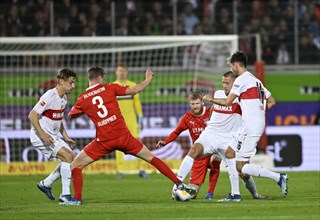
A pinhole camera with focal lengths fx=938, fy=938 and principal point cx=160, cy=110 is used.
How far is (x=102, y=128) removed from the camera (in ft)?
43.0

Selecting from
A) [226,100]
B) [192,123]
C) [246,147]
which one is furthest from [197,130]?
[226,100]

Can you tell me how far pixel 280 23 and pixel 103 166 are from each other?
7.42 m

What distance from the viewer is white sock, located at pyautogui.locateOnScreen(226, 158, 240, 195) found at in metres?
13.3

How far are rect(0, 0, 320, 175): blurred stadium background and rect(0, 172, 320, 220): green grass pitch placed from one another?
3384mm

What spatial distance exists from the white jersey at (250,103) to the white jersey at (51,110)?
2.89 meters

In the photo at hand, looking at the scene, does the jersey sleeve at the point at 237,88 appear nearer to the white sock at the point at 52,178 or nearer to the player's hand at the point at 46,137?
the player's hand at the point at 46,137

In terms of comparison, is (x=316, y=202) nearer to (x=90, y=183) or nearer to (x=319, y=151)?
(x=90, y=183)

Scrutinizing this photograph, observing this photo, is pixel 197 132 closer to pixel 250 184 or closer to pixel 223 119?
pixel 223 119

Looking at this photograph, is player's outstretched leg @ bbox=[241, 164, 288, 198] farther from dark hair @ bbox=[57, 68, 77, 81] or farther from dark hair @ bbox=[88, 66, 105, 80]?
dark hair @ bbox=[57, 68, 77, 81]

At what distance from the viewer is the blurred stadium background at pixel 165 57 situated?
21.3 meters

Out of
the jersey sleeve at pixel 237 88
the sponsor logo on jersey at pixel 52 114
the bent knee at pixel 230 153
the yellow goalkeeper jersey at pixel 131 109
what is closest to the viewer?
the jersey sleeve at pixel 237 88

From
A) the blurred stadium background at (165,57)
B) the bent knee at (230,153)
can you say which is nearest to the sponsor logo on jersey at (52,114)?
Answer: the bent knee at (230,153)

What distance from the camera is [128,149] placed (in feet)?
43.1

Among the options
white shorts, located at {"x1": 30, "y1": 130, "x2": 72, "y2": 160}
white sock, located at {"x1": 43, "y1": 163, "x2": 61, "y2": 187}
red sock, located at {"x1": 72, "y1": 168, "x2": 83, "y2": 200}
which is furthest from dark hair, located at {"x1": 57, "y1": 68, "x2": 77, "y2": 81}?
red sock, located at {"x1": 72, "y1": 168, "x2": 83, "y2": 200}
